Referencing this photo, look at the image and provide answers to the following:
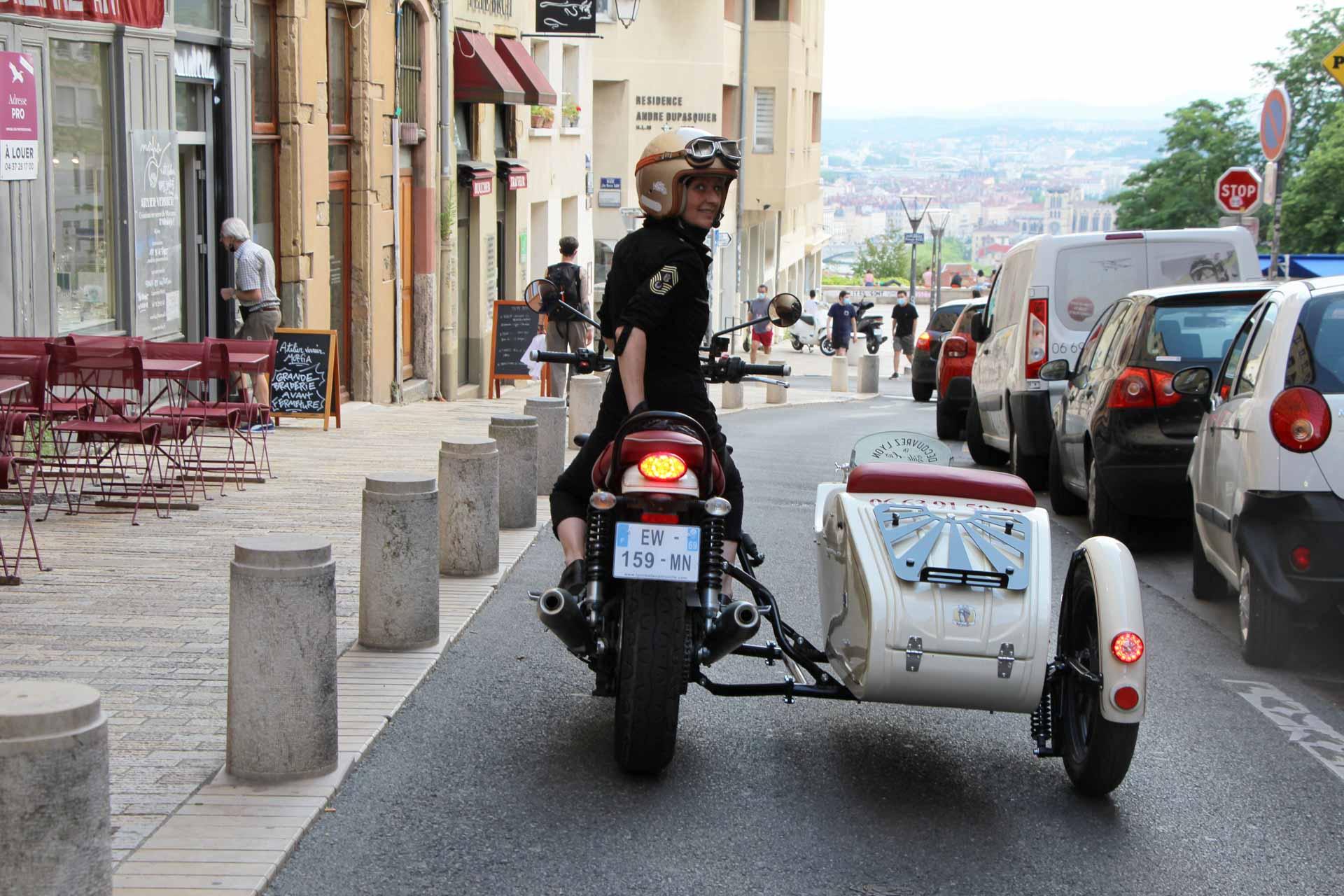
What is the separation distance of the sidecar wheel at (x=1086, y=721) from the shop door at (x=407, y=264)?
59.1 ft

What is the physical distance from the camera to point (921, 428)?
22750 millimetres

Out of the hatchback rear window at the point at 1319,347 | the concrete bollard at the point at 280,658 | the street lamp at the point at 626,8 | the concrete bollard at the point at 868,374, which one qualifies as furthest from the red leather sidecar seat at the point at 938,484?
the street lamp at the point at 626,8

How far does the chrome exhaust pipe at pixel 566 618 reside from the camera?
18.3ft

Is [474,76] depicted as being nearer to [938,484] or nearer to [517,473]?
[517,473]

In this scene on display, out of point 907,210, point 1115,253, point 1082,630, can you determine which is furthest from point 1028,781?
point 907,210

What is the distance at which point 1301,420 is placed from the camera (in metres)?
7.61

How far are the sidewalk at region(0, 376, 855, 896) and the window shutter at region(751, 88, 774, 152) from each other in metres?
44.4

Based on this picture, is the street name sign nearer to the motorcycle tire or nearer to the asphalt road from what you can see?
the asphalt road

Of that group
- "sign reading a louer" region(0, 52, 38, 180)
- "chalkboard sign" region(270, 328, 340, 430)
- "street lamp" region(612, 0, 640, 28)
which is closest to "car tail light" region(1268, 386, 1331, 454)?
"sign reading a louer" region(0, 52, 38, 180)

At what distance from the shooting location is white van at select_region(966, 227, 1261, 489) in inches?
540

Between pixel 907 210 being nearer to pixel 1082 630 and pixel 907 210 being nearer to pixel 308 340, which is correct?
pixel 308 340

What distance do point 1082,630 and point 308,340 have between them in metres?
11.5

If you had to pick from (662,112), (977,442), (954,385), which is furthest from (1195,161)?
(977,442)

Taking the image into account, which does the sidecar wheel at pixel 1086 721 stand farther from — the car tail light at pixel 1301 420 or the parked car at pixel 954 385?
the parked car at pixel 954 385
